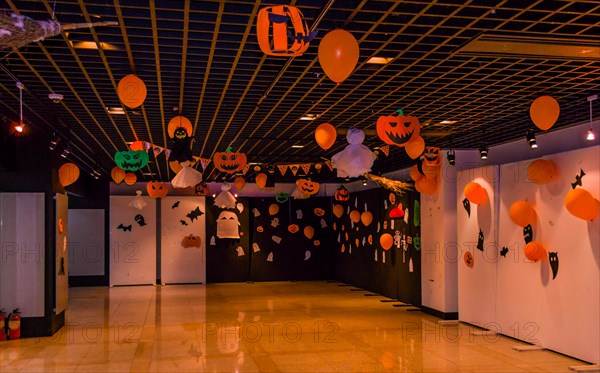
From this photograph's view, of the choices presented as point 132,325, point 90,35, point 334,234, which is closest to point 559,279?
point 90,35

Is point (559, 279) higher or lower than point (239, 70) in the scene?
lower

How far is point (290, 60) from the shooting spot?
16.8 feet

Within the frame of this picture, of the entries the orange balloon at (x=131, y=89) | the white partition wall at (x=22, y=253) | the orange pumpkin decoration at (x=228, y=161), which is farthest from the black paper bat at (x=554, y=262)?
the white partition wall at (x=22, y=253)

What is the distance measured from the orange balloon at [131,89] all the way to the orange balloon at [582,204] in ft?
15.5

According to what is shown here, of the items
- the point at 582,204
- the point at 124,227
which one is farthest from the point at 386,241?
the point at 124,227

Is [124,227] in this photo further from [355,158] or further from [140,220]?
[355,158]

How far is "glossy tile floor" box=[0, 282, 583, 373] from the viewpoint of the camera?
703 cm

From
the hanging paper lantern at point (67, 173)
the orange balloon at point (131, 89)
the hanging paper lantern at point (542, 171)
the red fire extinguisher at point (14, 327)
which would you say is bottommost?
the red fire extinguisher at point (14, 327)

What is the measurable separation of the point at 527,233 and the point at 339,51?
17.7 ft

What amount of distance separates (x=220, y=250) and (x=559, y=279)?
11536mm

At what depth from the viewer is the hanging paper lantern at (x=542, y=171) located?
7.46 metres

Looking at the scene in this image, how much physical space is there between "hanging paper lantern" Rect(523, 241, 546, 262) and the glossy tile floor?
1.21m

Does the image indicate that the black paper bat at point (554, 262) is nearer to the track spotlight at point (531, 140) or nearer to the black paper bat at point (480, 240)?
the track spotlight at point (531, 140)

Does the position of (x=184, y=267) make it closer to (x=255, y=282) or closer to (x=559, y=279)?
(x=255, y=282)
